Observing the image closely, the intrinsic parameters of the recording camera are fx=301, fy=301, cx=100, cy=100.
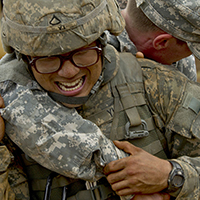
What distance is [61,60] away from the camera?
2100mm

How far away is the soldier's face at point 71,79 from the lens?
2.13 metres

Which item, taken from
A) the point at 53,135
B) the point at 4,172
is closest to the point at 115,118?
the point at 53,135

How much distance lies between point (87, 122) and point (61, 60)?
1.63 ft

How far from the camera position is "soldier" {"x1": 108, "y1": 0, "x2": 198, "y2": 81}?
8.82ft

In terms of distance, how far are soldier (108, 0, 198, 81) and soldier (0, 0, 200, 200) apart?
21cm

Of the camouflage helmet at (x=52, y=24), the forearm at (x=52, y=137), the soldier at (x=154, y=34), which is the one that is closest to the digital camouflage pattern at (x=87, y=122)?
the forearm at (x=52, y=137)

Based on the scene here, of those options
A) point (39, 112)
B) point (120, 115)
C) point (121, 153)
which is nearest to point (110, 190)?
point (121, 153)

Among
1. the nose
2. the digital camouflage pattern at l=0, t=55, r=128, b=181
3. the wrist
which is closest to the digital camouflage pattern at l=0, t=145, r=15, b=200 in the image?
the digital camouflage pattern at l=0, t=55, r=128, b=181

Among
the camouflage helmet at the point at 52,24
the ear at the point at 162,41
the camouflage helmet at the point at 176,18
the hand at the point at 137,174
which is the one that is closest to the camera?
the camouflage helmet at the point at 52,24

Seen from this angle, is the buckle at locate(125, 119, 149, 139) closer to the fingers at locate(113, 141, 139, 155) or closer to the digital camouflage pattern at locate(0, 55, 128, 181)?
the fingers at locate(113, 141, 139, 155)

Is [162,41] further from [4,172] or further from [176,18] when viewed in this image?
[4,172]

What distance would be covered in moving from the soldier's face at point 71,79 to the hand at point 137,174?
602mm

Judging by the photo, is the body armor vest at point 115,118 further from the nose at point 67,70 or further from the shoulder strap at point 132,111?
the nose at point 67,70

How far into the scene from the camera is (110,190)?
2521 millimetres
